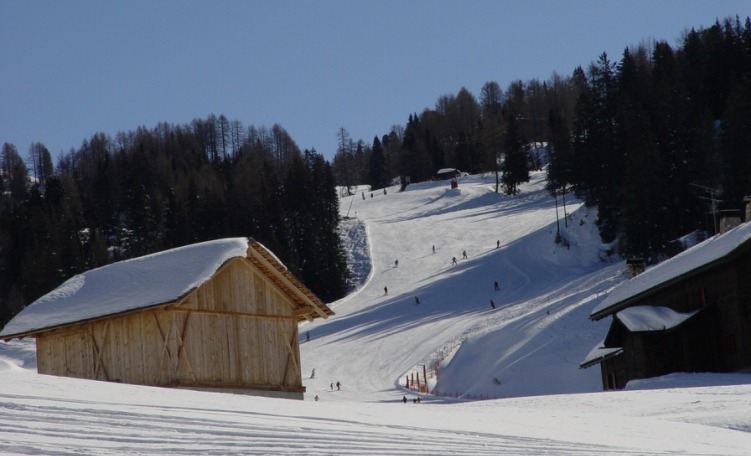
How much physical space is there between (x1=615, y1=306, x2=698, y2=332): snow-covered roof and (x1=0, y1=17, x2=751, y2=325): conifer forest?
45.1ft

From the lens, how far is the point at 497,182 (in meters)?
117

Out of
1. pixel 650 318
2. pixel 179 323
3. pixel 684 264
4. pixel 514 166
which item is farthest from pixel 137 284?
pixel 514 166

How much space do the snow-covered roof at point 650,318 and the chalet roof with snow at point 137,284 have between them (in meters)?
11.5

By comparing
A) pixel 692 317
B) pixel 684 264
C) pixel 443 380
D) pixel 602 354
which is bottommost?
pixel 443 380

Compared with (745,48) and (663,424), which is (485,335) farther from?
(745,48)

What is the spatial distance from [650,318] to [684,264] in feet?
6.72

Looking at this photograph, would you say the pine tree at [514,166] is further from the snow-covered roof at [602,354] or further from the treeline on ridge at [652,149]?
the snow-covered roof at [602,354]

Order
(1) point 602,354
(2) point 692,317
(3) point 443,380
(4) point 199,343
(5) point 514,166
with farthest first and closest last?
(5) point 514,166, (3) point 443,380, (1) point 602,354, (2) point 692,317, (4) point 199,343

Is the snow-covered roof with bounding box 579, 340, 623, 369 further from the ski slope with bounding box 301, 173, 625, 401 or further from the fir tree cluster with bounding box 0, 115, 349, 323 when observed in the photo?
the fir tree cluster with bounding box 0, 115, 349, 323

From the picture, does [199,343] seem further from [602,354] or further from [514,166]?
[514,166]

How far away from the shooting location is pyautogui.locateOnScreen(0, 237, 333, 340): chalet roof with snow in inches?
1002

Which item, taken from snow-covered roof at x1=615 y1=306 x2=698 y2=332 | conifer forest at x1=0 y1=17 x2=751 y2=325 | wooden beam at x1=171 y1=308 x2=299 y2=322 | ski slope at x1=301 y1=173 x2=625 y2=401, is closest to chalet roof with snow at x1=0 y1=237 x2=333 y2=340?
wooden beam at x1=171 y1=308 x2=299 y2=322

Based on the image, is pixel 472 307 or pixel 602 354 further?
pixel 472 307

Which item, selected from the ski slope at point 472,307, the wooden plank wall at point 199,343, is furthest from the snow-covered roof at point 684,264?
the wooden plank wall at point 199,343
